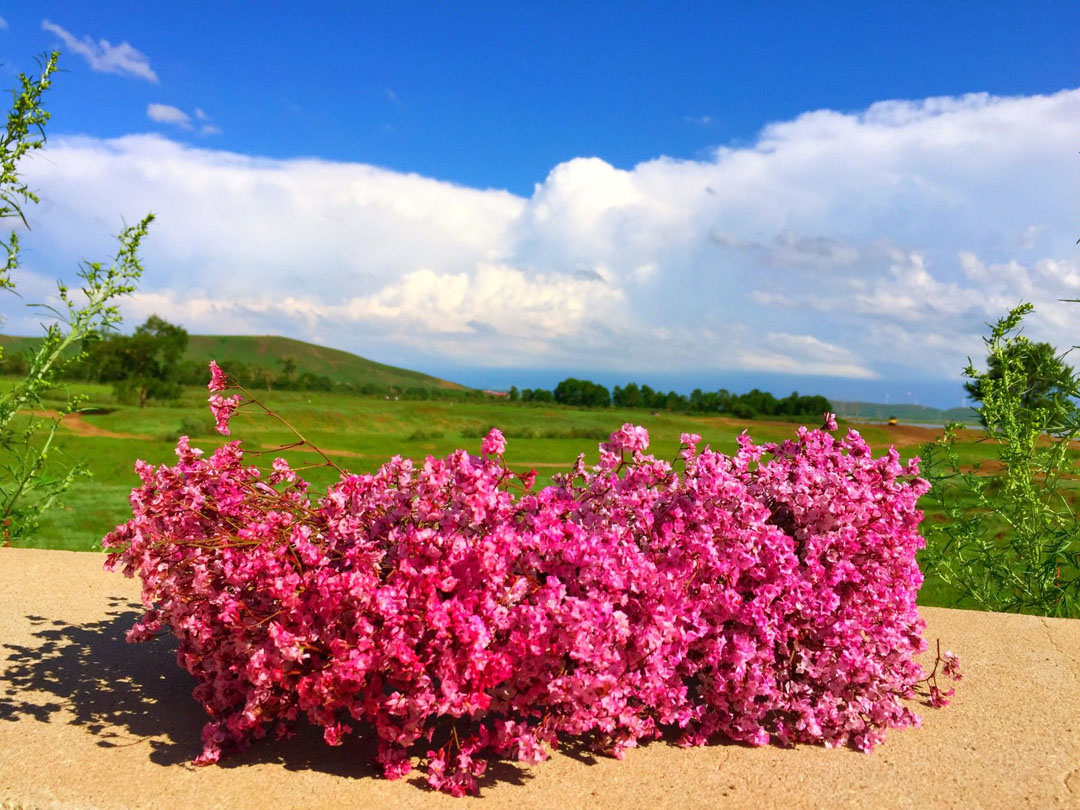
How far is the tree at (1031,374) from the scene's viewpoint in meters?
7.56

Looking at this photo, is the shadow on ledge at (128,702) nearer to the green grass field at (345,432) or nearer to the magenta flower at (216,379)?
the magenta flower at (216,379)

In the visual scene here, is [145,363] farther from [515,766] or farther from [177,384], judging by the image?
[515,766]

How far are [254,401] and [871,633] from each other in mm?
4148

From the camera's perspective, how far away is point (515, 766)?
4.37 metres

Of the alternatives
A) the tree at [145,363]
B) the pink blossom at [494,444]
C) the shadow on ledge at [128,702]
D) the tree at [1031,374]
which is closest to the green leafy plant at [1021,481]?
the tree at [1031,374]

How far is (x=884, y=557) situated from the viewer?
4.89m

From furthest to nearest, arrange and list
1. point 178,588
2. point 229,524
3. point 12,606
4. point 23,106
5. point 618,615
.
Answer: point 23,106 → point 12,606 → point 229,524 → point 178,588 → point 618,615

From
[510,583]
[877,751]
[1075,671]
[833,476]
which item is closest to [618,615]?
[510,583]

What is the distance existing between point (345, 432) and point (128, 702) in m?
19.8

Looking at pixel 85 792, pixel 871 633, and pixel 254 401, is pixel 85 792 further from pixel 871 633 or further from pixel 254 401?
pixel 871 633

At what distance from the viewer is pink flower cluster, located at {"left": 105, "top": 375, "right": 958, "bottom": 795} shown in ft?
12.7

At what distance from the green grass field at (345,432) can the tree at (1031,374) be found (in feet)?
13.8

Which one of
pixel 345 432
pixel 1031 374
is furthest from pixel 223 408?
pixel 345 432

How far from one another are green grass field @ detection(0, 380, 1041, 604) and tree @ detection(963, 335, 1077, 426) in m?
4.19
